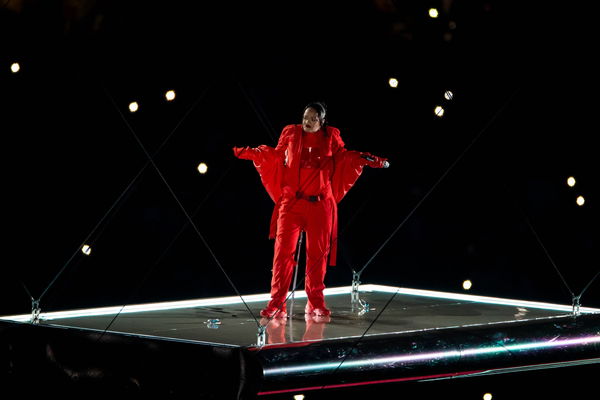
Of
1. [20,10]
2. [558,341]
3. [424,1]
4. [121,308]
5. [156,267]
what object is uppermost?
[424,1]

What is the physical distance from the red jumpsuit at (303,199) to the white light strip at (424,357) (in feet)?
2.54

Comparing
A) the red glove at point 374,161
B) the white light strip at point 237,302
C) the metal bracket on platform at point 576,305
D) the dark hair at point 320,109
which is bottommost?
the metal bracket on platform at point 576,305

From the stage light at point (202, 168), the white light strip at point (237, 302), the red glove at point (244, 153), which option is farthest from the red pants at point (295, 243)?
the stage light at point (202, 168)

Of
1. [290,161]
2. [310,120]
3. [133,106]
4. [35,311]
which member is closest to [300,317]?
[290,161]

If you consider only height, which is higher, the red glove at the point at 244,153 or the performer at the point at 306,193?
the red glove at the point at 244,153

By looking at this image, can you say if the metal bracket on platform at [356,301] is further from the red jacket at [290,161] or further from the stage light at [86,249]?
the stage light at [86,249]

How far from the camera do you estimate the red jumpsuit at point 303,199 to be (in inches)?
197

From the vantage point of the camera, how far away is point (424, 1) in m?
5.79

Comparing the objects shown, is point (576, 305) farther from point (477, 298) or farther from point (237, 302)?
point (237, 302)

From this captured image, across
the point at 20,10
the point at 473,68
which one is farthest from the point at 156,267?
the point at 473,68

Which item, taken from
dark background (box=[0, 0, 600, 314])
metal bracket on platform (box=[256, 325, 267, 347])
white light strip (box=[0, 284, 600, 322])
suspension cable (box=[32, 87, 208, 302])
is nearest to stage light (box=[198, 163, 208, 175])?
dark background (box=[0, 0, 600, 314])

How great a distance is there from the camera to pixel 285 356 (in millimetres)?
4016

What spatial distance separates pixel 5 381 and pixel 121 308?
2.11 feet

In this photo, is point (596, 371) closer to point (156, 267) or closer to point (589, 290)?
point (589, 290)
